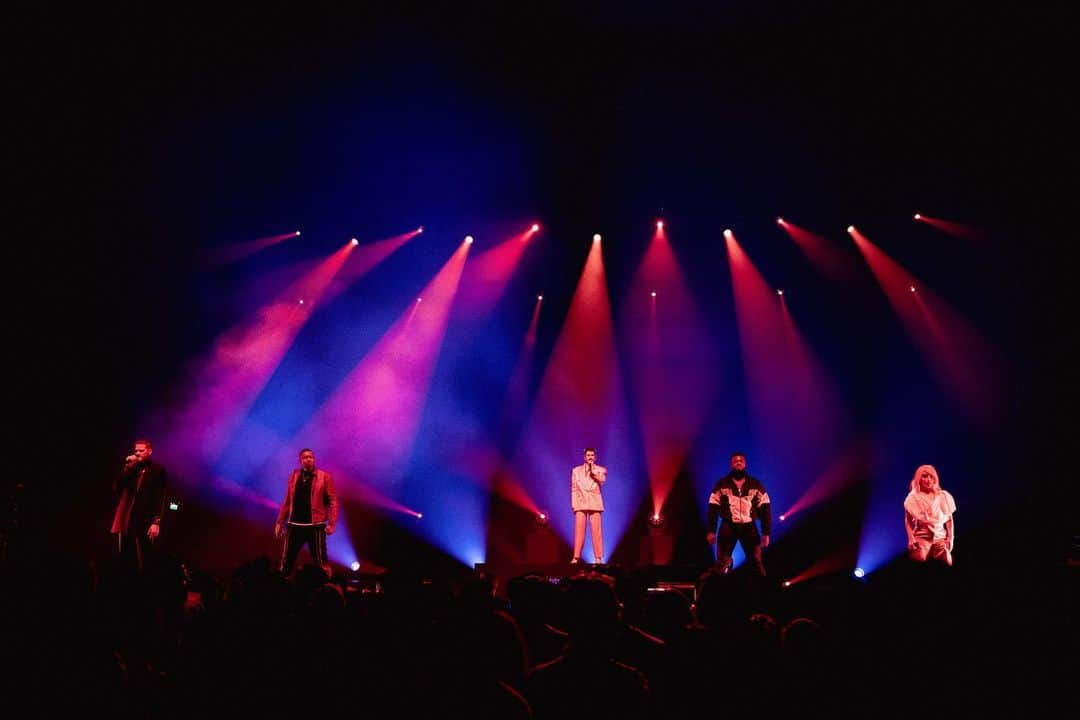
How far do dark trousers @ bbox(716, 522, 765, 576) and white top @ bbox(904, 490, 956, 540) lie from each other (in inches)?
92.2

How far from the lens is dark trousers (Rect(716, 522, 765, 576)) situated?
11758 millimetres

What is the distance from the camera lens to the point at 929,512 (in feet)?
32.7

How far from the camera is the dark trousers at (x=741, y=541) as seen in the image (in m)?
11.8

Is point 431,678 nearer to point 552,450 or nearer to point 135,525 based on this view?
point 135,525

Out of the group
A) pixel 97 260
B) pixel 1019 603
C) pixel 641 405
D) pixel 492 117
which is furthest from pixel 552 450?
pixel 1019 603

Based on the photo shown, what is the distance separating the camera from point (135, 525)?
10406mm

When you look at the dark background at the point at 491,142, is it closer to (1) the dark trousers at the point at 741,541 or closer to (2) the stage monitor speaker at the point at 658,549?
(1) the dark trousers at the point at 741,541

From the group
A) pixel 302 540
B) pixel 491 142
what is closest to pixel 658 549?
pixel 302 540

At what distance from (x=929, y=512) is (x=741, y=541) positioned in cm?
274

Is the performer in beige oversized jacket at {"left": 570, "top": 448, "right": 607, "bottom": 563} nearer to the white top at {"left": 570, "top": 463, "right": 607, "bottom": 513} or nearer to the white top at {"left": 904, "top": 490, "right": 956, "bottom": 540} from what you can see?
the white top at {"left": 570, "top": 463, "right": 607, "bottom": 513}

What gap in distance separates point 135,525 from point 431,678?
29.2ft

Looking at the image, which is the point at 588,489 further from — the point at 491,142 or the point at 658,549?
the point at 491,142

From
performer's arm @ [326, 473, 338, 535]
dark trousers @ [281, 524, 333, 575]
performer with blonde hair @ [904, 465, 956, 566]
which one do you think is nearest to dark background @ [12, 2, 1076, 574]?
performer with blonde hair @ [904, 465, 956, 566]

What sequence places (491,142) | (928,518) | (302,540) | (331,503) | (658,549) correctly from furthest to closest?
(491,142) → (658,549) → (331,503) → (302,540) → (928,518)
